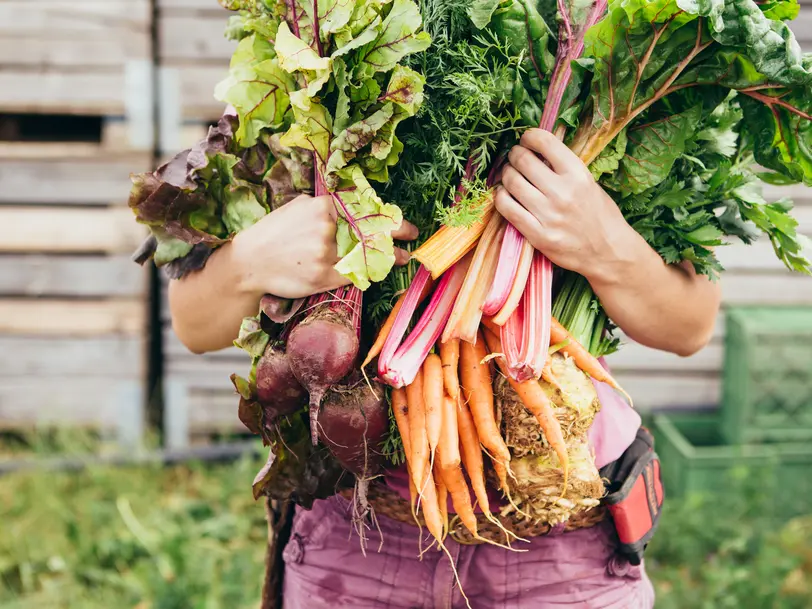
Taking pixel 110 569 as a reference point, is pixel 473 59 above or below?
above

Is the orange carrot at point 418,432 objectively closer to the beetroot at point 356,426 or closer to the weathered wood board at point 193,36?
the beetroot at point 356,426

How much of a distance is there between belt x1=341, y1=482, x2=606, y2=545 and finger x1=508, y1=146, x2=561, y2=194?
1.88 feet

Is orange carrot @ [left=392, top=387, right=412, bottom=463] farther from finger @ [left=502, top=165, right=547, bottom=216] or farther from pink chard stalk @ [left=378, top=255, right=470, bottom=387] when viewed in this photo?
finger @ [left=502, top=165, right=547, bottom=216]

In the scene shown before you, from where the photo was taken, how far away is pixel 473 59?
1201mm

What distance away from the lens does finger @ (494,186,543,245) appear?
1.23m

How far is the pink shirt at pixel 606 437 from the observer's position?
1351 mm

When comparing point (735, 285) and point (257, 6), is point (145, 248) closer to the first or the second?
point (257, 6)

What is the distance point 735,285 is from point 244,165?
10.1ft

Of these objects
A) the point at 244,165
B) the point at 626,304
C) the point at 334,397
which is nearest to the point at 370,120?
the point at 244,165

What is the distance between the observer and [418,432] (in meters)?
1.27

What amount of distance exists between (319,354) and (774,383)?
2839 millimetres

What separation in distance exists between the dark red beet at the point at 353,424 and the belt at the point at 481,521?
0.16 meters

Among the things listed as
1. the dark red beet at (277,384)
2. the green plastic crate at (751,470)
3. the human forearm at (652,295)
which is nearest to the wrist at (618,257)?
the human forearm at (652,295)

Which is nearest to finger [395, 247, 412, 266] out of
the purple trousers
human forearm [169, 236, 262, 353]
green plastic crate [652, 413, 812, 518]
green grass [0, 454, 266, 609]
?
human forearm [169, 236, 262, 353]
